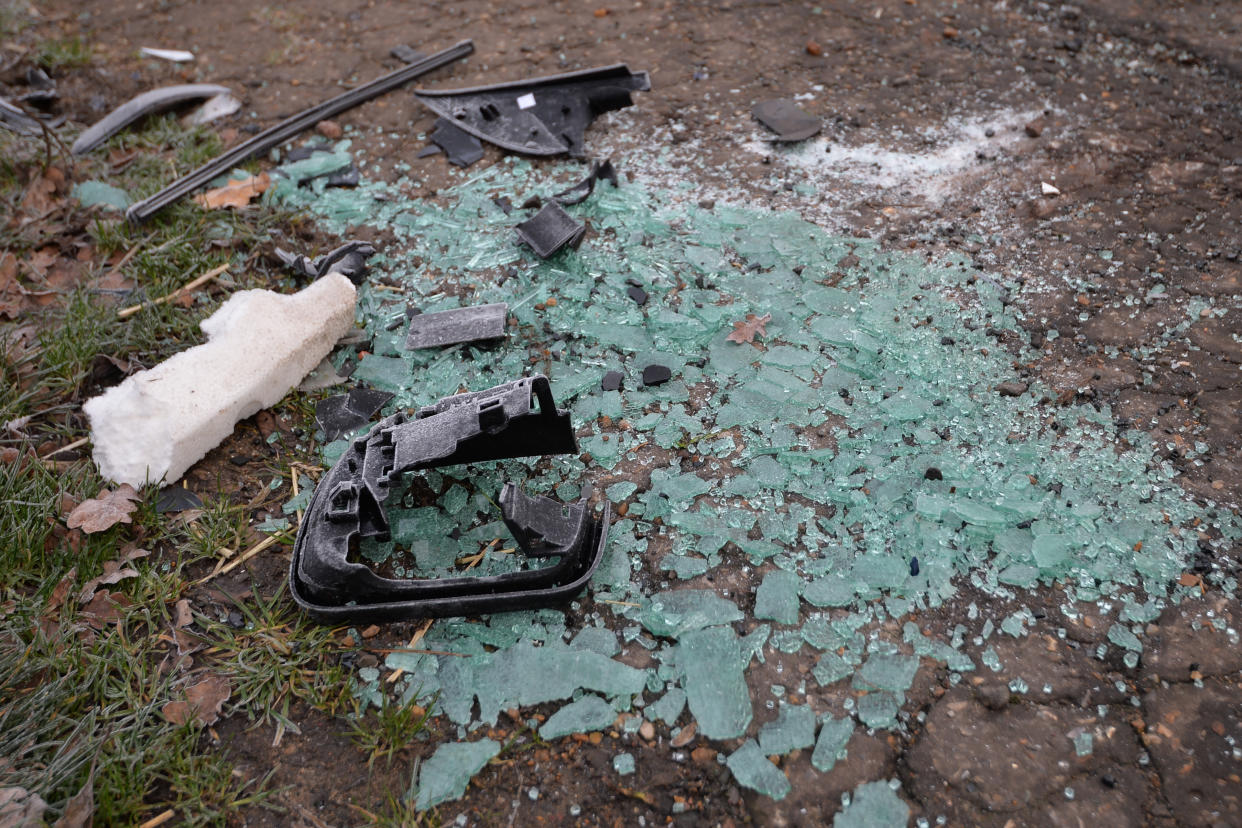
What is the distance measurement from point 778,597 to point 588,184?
2113 millimetres

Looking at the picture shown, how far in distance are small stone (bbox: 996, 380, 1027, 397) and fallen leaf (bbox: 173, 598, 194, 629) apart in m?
2.71

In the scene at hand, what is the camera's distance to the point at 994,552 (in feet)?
7.61

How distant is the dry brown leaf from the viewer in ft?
12.1

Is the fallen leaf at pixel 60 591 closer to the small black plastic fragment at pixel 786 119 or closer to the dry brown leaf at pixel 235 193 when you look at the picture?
the dry brown leaf at pixel 235 193

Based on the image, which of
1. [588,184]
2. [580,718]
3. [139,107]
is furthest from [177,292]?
[580,718]

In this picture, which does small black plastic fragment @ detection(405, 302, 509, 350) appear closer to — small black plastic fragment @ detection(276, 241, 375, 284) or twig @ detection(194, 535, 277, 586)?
small black plastic fragment @ detection(276, 241, 375, 284)

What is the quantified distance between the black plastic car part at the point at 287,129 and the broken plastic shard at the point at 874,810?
3.70m

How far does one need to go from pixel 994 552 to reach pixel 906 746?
0.67 metres

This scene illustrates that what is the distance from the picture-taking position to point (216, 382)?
9.10ft

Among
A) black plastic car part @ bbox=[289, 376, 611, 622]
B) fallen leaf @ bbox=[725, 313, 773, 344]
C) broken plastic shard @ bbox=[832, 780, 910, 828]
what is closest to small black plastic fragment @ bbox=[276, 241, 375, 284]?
black plastic car part @ bbox=[289, 376, 611, 622]

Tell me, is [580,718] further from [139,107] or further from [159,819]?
[139,107]

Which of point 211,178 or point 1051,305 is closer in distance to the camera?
point 1051,305

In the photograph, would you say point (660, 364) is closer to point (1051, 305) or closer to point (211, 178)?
point (1051, 305)

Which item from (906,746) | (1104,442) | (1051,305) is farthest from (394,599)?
(1051,305)
